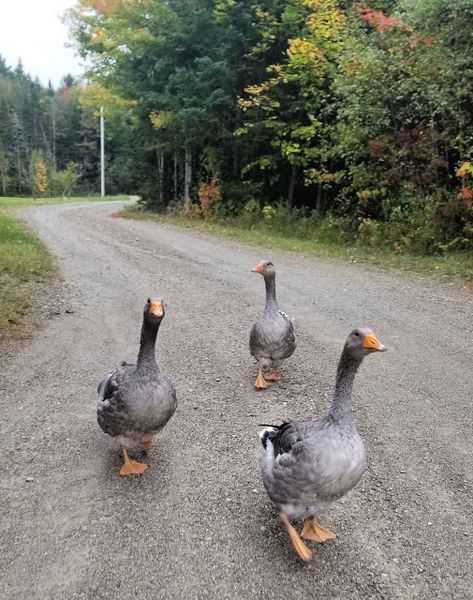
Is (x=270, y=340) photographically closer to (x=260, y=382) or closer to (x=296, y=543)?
(x=260, y=382)

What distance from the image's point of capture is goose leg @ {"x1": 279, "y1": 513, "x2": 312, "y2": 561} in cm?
322

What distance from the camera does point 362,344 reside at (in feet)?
10.9

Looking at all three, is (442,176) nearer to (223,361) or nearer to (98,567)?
(223,361)

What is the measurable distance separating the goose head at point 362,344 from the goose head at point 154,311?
4.86ft

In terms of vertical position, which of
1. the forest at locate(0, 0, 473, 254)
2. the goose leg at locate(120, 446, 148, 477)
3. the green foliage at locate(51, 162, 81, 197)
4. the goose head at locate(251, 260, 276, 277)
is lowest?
the green foliage at locate(51, 162, 81, 197)

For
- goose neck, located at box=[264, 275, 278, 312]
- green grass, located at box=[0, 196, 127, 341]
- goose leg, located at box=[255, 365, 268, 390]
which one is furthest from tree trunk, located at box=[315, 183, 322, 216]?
goose leg, located at box=[255, 365, 268, 390]

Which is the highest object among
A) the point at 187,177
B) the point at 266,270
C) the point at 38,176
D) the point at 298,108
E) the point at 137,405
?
the point at 298,108

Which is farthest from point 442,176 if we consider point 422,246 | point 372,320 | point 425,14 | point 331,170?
point 372,320

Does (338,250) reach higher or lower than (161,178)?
lower

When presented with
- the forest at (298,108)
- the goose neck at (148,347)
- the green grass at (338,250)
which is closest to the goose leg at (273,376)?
the goose neck at (148,347)

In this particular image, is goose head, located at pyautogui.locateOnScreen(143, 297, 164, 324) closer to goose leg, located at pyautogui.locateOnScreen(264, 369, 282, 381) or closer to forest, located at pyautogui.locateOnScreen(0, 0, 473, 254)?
goose leg, located at pyautogui.locateOnScreen(264, 369, 282, 381)

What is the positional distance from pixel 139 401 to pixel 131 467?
591 millimetres

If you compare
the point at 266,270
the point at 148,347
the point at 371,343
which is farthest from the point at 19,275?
the point at 371,343

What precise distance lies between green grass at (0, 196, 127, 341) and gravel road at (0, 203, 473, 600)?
1.69 ft
